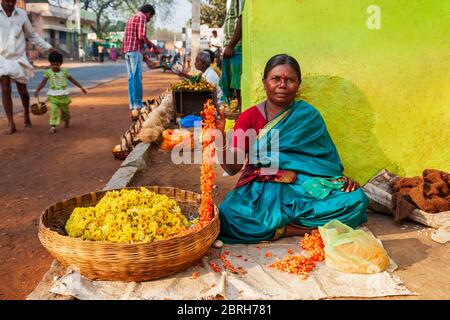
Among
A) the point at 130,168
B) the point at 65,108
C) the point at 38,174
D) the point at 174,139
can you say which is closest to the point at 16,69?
the point at 65,108

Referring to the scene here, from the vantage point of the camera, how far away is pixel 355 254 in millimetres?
2797

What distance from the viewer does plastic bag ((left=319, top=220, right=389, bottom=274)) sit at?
2.78 m

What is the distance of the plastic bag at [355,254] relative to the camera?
110 inches

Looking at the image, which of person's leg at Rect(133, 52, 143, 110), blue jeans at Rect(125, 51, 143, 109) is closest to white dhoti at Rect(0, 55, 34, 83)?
blue jeans at Rect(125, 51, 143, 109)

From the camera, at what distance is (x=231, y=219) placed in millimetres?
3234

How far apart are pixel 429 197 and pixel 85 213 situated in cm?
289

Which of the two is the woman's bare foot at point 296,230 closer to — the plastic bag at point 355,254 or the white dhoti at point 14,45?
the plastic bag at point 355,254

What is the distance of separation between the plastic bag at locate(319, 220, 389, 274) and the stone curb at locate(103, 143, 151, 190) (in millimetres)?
2414

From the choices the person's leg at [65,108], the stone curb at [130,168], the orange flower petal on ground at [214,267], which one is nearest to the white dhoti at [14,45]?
the person's leg at [65,108]

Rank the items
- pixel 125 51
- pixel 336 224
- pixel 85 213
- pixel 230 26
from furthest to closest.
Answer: pixel 230 26
pixel 125 51
pixel 336 224
pixel 85 213

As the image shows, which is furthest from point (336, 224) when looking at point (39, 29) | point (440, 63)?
point (39, 29)

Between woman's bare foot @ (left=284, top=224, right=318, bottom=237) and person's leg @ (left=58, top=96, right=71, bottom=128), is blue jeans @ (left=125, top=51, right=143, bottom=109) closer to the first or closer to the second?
person's leg @ (left=58, top=96, right=71, bottom=128)

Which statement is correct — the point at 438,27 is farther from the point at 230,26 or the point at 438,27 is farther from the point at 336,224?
the point at 230,26
